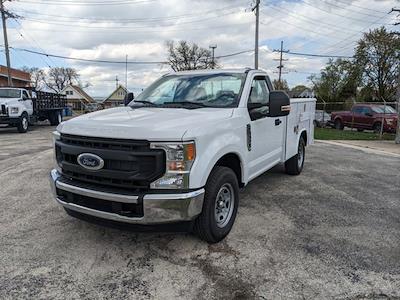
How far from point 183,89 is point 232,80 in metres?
0.68

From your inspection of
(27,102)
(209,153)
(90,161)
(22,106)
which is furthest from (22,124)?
(209,153)

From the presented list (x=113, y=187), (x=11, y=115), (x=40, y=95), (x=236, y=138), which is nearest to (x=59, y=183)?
(x=113, y=187)

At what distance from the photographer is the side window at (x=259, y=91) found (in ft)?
15.8

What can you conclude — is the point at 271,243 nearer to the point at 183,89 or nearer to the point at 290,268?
the point at 290,268

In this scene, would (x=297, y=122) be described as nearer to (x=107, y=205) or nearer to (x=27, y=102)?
(x=107, y=205)

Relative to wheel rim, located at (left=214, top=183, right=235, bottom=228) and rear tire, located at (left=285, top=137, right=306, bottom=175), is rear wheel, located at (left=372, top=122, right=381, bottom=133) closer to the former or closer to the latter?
rear tire, located at (left=285, top=137, right=306, bottom=175)

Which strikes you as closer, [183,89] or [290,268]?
[290,268]

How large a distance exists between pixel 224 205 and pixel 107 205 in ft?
4.38

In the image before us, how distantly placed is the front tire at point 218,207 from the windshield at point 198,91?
1.03 metres

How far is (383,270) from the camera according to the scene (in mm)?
3318

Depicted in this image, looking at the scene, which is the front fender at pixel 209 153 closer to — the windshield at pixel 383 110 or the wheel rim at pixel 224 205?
the wheel rim at pixel 224 205

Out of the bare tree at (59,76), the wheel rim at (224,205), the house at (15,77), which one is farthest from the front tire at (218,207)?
the bare tree at (59,76)

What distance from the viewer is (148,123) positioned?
339 cm

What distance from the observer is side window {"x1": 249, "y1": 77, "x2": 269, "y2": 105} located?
4802 millimetres
